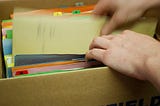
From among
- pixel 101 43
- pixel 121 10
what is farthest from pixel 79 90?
pixel 121 10

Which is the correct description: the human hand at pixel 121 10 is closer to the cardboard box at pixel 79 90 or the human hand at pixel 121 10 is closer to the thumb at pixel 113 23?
the thumb at pixel 113 23

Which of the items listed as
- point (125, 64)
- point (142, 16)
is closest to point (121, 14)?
point (142, 16)

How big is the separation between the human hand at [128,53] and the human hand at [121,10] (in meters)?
0.06

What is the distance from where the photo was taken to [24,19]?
681mm

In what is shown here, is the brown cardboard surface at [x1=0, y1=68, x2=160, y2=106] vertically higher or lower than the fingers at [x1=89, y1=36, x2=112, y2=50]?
lower

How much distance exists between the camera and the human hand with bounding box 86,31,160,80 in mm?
580

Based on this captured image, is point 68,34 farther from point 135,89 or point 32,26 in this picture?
point 135,89

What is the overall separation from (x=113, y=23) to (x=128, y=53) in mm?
132

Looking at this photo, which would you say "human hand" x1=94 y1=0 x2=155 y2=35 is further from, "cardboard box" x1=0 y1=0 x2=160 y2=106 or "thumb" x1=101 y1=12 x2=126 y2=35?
"cardboard box" x1=0 y1=0 x2=160 y2=106

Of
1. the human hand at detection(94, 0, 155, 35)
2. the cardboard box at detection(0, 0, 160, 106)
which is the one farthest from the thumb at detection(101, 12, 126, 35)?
the cardboard box at detection(0, 0, 160, 106)

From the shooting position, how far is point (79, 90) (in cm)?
61

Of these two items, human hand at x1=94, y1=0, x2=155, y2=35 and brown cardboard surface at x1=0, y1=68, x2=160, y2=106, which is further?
human hand at x1=94, y1=0, x2=155, y2=35

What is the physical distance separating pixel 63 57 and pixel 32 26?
0.11 m

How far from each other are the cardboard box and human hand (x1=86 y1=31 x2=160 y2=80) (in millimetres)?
27
